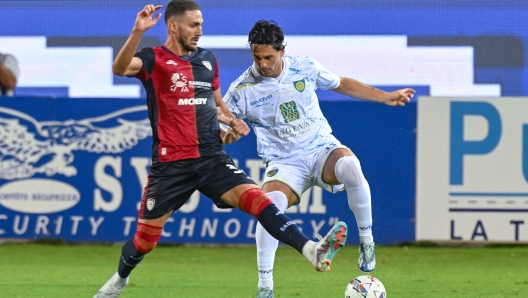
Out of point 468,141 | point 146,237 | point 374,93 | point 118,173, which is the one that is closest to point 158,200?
point 146,237

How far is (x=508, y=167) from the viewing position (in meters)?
10.5

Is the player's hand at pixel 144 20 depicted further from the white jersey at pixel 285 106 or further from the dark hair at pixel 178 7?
the white jersey at pixel 285 106

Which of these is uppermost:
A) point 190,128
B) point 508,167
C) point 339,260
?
point 190,128

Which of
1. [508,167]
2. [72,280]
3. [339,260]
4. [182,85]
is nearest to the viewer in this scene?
[182,85]

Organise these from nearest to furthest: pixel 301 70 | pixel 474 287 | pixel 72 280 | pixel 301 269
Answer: pixel 301 70
pixel 474 287
pixel 72 280
pixel 301 269

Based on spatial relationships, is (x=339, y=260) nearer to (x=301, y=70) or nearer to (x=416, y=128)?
(x=416, y=128)

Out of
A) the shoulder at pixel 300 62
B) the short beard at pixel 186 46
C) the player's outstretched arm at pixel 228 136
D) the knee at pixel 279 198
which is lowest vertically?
the knee at pixel 279 198

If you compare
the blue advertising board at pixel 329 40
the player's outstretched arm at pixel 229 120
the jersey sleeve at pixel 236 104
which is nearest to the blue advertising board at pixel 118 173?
the blue advertising board at pixel 329 40

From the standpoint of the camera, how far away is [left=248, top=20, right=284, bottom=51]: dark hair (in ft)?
21.4

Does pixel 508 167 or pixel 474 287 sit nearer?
pixel 474 287

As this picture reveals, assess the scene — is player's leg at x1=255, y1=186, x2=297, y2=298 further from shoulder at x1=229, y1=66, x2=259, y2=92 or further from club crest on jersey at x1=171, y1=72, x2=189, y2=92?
club crest on jersey at x1=171, y1=72, x2=189, y2=92

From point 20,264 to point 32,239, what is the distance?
4.33ft

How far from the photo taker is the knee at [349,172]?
261 inches

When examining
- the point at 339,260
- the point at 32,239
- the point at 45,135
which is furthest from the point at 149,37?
the point at 339,260
